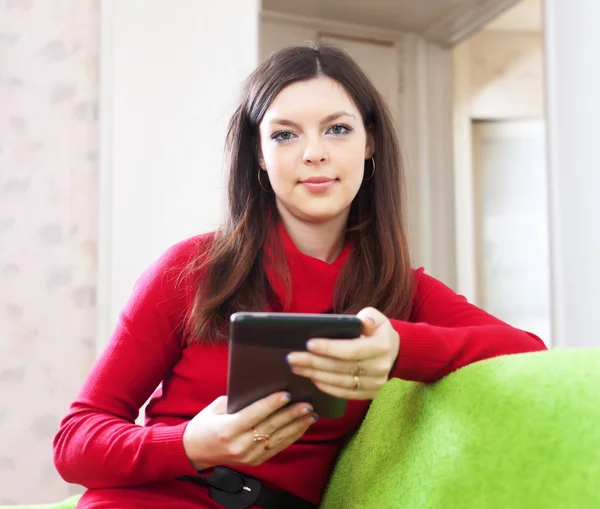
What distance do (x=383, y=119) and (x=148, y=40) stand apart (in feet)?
4.64

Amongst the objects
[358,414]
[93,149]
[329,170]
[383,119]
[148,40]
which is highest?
[148,40]

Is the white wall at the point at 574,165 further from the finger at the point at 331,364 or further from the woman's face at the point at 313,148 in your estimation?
the finger at the point at 331,364

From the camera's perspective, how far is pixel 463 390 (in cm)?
83

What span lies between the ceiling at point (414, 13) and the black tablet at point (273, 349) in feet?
9.65

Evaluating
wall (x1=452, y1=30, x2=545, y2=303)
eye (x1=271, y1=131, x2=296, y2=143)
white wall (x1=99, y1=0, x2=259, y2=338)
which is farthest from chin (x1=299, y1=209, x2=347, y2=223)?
wall (x1=452, y1=30, x2=545, y2=303)

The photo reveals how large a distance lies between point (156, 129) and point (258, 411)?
1770 millimetres

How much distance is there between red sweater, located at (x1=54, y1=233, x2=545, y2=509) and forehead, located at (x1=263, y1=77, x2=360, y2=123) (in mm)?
202

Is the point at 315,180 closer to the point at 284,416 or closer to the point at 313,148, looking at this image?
the point at 313,148

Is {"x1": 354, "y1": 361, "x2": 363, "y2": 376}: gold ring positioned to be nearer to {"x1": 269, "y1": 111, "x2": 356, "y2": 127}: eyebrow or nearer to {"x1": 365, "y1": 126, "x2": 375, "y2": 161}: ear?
{"x1": 269, "y1": 111, "x2": 356, "y2": 127}: eyebrow

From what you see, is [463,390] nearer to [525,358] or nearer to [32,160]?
[525,358]

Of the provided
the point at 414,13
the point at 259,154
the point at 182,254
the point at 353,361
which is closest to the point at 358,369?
the point at 353,361

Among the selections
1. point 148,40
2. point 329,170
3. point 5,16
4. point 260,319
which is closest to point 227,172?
point 329,170

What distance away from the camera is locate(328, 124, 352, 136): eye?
1161 millimetres

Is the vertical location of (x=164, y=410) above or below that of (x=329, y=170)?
below
